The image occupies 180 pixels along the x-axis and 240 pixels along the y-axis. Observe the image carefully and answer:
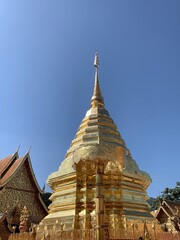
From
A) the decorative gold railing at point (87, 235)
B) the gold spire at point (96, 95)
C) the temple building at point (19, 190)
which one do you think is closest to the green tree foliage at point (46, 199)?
the temple building at point (19, 190)

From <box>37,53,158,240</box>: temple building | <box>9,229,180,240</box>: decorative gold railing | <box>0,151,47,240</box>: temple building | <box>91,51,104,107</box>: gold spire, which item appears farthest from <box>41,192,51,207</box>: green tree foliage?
<box>9,229,180,240</box>: decorative gold railing

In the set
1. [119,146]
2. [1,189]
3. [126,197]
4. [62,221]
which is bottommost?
[62,221]

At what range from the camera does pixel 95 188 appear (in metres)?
6.65

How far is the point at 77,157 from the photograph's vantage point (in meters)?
7.06

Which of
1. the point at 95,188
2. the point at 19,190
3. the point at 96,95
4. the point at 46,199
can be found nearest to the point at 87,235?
the point at 95,188

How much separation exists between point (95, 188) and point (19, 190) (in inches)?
394

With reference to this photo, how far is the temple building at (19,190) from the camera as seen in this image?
14.6 meters

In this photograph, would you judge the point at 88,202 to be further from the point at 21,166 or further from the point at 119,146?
the point at 21,166

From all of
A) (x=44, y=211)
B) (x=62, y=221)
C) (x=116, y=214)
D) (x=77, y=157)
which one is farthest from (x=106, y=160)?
(x=44, y=211)

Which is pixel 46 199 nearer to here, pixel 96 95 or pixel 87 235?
pixel 96 95

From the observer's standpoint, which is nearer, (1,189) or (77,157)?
(77,157)

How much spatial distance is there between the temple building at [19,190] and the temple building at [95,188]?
7800 millimetres

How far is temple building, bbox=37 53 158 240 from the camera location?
6430mm

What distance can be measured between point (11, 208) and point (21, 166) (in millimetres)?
2491
